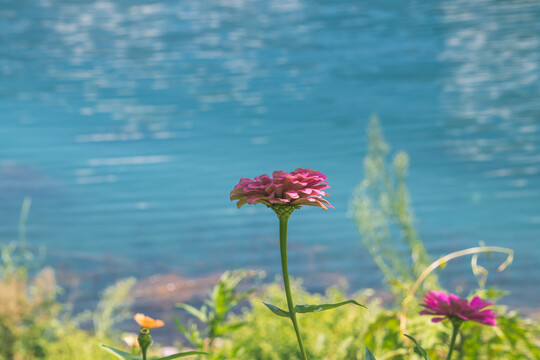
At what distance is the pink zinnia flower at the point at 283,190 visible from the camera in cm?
62

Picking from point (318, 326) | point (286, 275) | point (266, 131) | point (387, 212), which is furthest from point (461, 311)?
point (266, 131)

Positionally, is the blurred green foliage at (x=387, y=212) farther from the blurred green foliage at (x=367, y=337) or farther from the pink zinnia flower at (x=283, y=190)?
the pink zinnia flower at (x=283, y=190)

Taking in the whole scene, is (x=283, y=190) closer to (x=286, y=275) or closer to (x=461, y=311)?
(x=286, y=275)

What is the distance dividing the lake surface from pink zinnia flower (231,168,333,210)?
2763mm

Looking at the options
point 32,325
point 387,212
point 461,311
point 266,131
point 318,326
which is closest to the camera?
point 461,311

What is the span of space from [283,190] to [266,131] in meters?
5.38

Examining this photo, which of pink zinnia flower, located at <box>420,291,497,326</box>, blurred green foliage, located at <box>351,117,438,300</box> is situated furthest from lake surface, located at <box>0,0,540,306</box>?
pink zinnia flower, located at <box>420,291,497,326</box>

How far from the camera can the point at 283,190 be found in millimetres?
636

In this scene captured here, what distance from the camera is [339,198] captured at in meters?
4.30

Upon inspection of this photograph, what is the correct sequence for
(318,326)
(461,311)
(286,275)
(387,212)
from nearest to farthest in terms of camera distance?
(286,275)
(461,311)
(318,326)
(387,212)

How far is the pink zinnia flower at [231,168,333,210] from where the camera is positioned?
2.02 feet

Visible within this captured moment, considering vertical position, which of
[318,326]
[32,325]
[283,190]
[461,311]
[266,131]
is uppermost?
[266,131]

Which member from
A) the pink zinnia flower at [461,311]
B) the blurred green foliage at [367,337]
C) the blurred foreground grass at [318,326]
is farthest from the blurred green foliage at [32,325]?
the pink zinnia flower at [461,311]

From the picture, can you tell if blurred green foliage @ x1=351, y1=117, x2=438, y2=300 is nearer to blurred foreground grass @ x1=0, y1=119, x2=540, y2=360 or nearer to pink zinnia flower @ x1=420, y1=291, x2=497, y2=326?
blurred foreground grass @ x1=0, y1=119, x2=540, y2=360
